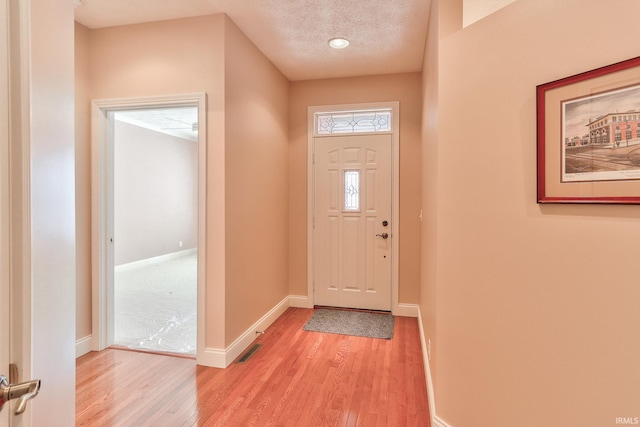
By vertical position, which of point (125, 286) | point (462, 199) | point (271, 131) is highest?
point (271, 131)

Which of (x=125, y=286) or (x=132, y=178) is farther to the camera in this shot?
(x=132, y=178)

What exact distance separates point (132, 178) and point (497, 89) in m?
6.76

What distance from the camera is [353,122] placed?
4.10 m

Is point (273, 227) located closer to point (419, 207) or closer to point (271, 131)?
point (271, 131)

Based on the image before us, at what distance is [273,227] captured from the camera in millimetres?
3750

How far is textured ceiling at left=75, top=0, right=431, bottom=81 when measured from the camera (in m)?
2.51

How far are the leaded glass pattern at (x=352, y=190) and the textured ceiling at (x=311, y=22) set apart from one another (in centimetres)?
125

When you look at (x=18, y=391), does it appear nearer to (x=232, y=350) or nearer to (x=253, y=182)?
(x=232, y=350)

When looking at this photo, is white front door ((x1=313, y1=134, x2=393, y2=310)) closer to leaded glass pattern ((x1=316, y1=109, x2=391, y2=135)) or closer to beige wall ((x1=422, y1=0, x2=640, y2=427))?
leaded glass pattern ((x1=316, y1=109, x2=391, y2=135))

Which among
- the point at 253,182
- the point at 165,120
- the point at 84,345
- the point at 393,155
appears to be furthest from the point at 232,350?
the point at 165,120

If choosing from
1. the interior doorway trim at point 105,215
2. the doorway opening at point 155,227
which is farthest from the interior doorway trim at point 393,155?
the interior doorway trim at point 105,215

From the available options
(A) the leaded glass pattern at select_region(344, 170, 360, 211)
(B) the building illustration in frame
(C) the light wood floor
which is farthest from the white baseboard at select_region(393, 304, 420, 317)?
(B) the building illustration in frame

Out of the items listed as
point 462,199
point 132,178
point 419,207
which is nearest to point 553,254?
point 462,199

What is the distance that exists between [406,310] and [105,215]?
3.29 meters
